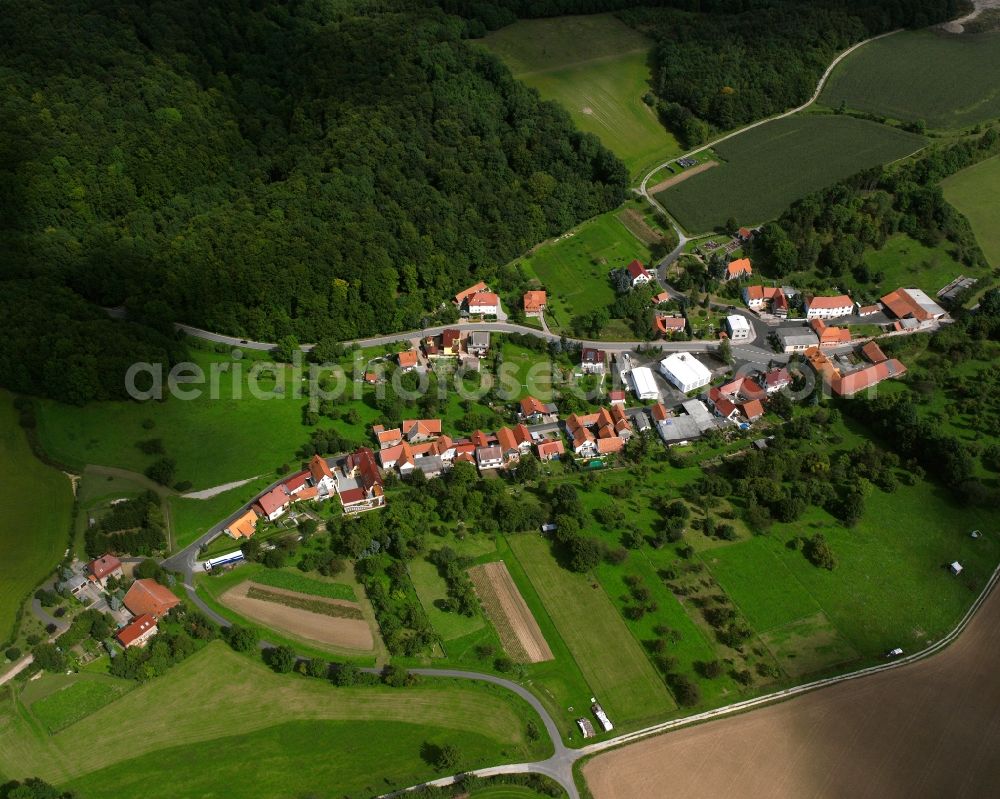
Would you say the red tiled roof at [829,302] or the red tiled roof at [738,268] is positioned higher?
the red tiled roof at [738,268]

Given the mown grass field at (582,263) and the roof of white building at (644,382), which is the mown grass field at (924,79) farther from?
the roof of white building at (644,382)

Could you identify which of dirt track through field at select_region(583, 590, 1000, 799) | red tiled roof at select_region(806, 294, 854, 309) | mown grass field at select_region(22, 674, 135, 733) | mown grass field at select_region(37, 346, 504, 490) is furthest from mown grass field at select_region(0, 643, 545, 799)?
red tiled roof at select_region(806, 294, 854, 309)

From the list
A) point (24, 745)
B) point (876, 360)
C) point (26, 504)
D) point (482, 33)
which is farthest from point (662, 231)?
point (24, 745)

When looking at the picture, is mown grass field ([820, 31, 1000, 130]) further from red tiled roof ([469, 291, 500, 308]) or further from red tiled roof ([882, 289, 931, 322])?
red tiled roof ([469, 291, 500, 308])

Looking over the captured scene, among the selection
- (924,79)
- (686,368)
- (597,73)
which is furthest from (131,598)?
(924,79)

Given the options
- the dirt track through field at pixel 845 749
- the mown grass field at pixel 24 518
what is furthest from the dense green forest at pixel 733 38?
the mown grass field at pixel 24 518

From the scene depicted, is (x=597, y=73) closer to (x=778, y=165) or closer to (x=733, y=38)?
(x=733, y=38)

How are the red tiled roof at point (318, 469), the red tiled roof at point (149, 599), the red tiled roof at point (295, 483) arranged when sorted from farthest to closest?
1. the red tiled roof at point (318, 469)
2. the red tiled roof at point (295, 483)
3. the red tiled roof at point (149, 599)

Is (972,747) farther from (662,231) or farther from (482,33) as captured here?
(482,33)
